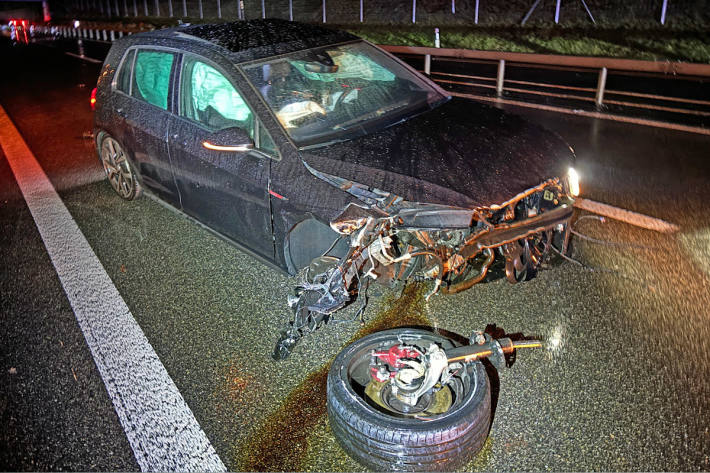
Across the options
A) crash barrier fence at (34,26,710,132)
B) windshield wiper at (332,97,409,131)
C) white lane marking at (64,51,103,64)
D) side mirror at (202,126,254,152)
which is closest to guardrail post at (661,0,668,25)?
crash barrier fence at (34,26,710,132)

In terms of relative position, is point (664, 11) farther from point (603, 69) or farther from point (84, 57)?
point (84, 57)

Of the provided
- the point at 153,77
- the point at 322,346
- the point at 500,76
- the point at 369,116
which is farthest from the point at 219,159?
the point at 500,76

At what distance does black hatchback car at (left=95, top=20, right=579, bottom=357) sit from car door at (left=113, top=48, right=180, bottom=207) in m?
0.02

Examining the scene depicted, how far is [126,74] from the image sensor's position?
214 inches

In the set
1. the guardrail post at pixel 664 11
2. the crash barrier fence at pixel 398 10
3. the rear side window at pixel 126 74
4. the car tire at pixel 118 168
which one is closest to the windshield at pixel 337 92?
the rear side window at pixel 126 74

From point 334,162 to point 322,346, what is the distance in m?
1.16

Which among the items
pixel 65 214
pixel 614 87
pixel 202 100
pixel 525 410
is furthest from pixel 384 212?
pixel 614 87

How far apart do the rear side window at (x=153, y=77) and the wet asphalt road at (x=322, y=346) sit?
1222 mm

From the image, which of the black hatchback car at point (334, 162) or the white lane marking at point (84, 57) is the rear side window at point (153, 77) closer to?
the black hatchback car at point (334, 162)

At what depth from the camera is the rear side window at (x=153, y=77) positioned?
15.6 feet

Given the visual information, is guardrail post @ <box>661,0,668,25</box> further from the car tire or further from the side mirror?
the side mirror

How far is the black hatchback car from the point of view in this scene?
3393 mm

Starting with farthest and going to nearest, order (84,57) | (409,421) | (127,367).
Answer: (84,57) < (127,367) < (409,421)

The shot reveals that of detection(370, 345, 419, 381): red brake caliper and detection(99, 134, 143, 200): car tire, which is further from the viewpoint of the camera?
detection(99, 134, 143, 200): car tire
